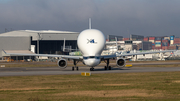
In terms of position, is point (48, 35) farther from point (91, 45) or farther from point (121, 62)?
point (91, 45)

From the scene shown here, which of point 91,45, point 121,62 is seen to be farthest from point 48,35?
point 91,45

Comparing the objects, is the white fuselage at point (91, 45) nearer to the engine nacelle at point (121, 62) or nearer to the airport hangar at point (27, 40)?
the engine nacelle at point (121, 62)

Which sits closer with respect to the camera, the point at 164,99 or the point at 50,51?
the point at 164,99

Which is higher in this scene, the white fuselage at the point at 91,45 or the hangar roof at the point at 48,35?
the hangar roof at the point at 48,35

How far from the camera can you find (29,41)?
126 metres

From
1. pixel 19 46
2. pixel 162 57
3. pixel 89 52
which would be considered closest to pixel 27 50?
pixel 19 46

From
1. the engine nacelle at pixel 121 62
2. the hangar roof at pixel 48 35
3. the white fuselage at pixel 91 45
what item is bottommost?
the engine nacelle at pixel 121 62

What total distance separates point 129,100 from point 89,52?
25.1m

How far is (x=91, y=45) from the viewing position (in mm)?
39188

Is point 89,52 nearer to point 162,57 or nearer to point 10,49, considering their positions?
point 162,57

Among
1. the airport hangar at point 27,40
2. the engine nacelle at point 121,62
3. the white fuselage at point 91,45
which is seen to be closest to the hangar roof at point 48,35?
the airport hangar at point 27,40

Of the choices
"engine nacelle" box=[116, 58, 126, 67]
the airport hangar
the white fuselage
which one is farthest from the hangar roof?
"engine nacelle" box=[116, 58, 126, 67]

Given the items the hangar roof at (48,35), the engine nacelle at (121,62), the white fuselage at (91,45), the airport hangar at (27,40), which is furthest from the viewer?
the hangar roof at (48,35)

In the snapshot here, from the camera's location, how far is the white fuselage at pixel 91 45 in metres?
38.0
